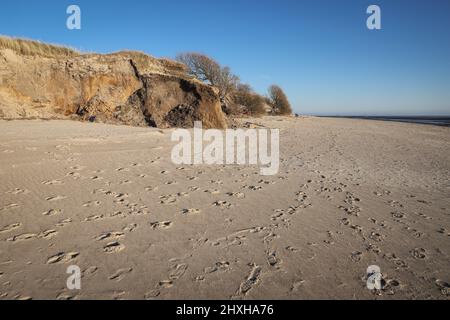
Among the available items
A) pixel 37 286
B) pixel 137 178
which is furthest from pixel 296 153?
pixel 37 286

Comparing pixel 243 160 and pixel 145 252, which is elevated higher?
pixel 243 160

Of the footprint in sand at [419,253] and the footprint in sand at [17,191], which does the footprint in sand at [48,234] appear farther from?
the footprint in sand at [419,253]

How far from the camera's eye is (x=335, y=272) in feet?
9.23

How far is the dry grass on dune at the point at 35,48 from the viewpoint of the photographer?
9.86m

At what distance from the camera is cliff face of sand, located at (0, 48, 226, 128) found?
951 cm

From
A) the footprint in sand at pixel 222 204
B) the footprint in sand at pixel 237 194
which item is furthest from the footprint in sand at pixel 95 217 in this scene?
the footprint in sand at pixel 237 194

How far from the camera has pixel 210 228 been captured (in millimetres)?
3555

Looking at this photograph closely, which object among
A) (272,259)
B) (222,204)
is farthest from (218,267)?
(222,204)

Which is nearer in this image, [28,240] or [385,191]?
[28,240]

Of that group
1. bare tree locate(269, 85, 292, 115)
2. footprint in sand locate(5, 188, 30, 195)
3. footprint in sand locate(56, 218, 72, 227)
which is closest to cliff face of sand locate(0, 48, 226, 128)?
footprint in sand locate(5, 188, 30, 195)

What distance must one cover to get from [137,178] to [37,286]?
9.62 ft

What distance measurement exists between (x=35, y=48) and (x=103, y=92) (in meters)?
2.81
